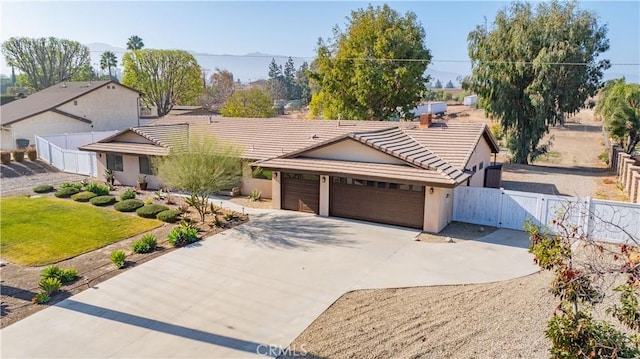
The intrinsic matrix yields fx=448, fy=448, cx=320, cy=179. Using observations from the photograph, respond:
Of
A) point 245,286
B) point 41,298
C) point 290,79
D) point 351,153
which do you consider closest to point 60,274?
point 41,298

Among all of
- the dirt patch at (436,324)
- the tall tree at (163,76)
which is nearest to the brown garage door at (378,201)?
the dirt patch at (436,324)

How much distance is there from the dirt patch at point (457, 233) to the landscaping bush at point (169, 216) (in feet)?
31.8

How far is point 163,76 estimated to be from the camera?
202 ft

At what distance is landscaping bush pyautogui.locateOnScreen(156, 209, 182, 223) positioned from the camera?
18.1 m

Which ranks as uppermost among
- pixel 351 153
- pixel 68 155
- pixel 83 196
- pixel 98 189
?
pixel 351 153

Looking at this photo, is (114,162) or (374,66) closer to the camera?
(114,162)

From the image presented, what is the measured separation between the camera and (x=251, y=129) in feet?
87.3

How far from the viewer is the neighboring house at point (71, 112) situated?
36756 mm

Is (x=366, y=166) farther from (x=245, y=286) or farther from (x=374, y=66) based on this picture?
(x=374, y=66)

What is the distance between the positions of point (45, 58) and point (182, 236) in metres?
68.8

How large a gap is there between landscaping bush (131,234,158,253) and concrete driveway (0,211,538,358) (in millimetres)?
917

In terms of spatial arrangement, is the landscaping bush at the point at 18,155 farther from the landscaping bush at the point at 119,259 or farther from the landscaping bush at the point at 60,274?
the landscaping bush at the point at 119,259

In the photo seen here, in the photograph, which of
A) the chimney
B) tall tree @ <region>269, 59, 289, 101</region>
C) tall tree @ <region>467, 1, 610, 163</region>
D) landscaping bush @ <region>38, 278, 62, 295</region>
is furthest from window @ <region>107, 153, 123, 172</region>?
tall tree @ <region>269, 59, 289, 101</region>

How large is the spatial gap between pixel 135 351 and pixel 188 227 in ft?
25.1
